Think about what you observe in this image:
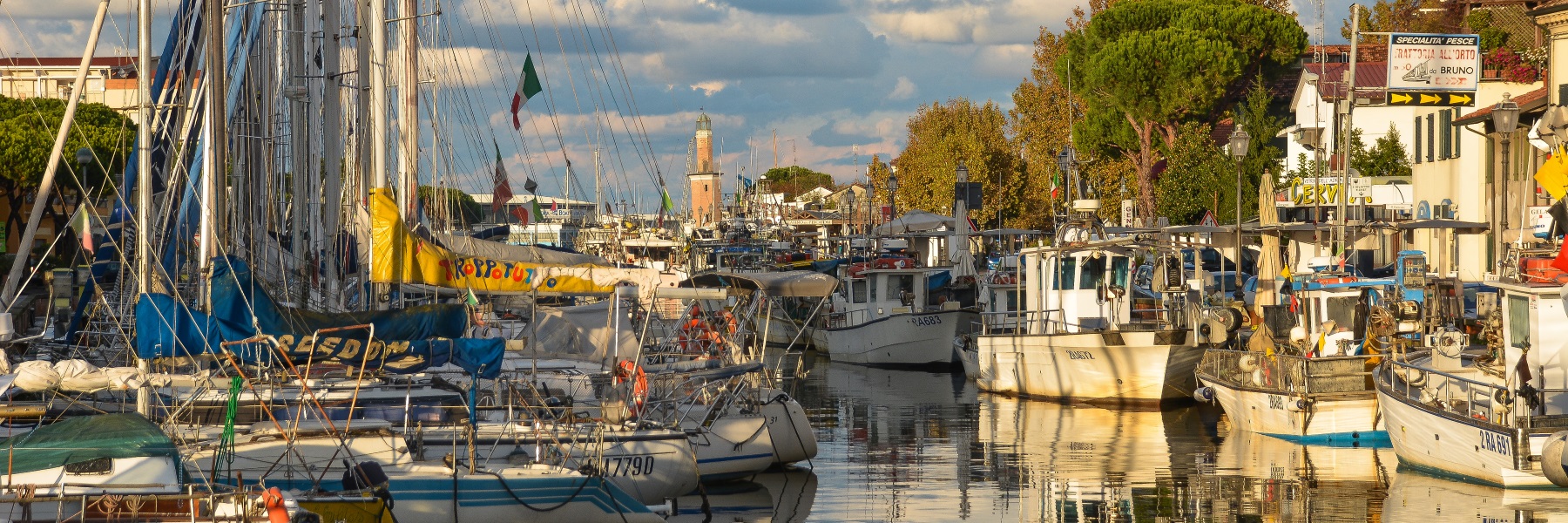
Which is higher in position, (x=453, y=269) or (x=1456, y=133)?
(x=1456, y=133)

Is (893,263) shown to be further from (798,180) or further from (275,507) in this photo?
(798,180)

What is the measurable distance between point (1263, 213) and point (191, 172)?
19.7 m

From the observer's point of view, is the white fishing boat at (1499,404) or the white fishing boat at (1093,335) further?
the white fishing boat at (1093,335)

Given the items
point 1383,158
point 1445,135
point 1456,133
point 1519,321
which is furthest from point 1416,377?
point 1383,158

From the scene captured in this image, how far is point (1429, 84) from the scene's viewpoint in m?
31.7

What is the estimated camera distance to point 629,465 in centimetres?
1916

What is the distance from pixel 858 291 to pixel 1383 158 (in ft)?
49.8

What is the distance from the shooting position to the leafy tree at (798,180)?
17975 cm

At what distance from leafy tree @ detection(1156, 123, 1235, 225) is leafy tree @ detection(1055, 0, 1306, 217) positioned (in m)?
1.34

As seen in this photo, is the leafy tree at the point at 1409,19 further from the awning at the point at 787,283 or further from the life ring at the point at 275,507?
the life ring at the point at 275,507

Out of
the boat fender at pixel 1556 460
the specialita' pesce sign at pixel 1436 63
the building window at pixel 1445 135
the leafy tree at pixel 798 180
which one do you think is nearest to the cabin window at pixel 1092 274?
the specialita' pesce sign at pixel 1436 63

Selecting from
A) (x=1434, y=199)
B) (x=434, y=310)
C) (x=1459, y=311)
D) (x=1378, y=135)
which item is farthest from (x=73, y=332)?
(x=1378, y=135)

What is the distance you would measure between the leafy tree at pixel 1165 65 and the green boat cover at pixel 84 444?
4582cm

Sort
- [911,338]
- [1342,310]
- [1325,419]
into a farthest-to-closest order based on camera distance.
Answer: [911,338] → [1342,310] → [1325,419]
